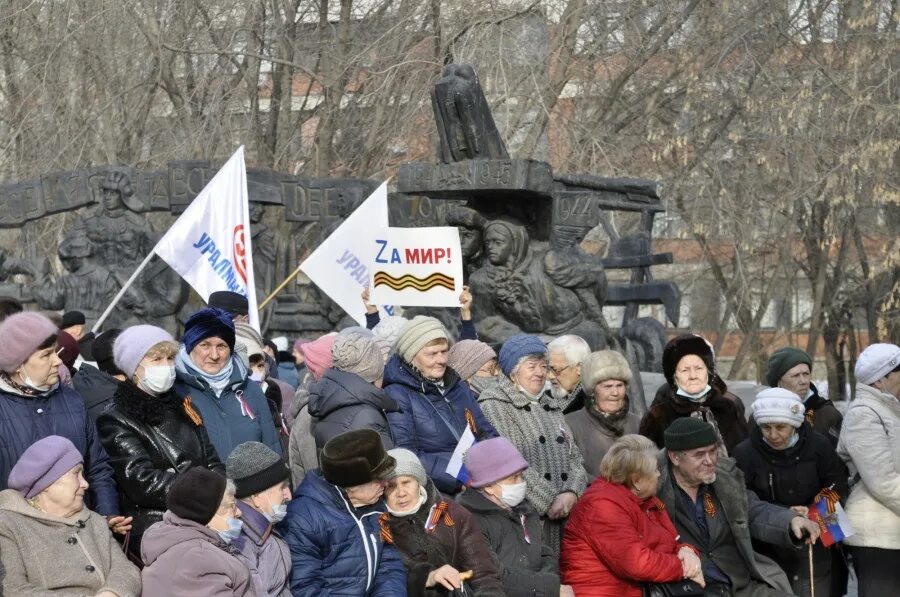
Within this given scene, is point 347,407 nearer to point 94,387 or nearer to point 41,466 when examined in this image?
point 94,387

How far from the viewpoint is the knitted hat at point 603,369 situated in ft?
26.3

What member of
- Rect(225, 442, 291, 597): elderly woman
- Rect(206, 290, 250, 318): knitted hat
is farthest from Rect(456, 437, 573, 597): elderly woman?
Rect(206, 290, 250, 318): knitted hat

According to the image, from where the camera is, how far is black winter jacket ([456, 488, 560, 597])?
686 centimetres

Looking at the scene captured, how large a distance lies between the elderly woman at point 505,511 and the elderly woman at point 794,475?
1.34 metres

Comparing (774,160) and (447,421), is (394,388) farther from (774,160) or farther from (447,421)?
(774,160)

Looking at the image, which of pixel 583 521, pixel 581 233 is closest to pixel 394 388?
pixel 583 521

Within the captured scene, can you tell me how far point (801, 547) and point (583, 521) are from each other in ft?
3.91

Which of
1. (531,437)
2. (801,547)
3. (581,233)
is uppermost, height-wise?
(581,233)

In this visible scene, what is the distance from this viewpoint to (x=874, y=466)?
7.75 metres

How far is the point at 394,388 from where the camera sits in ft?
24.1

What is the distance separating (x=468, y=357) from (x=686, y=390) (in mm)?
993

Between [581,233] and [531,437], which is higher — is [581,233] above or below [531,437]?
above

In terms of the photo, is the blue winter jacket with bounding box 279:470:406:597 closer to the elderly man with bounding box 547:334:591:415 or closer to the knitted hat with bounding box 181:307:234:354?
the knitted hat with bounding box 181:307:234:354

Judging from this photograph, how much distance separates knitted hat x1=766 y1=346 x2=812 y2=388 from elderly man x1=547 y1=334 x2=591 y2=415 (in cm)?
91
